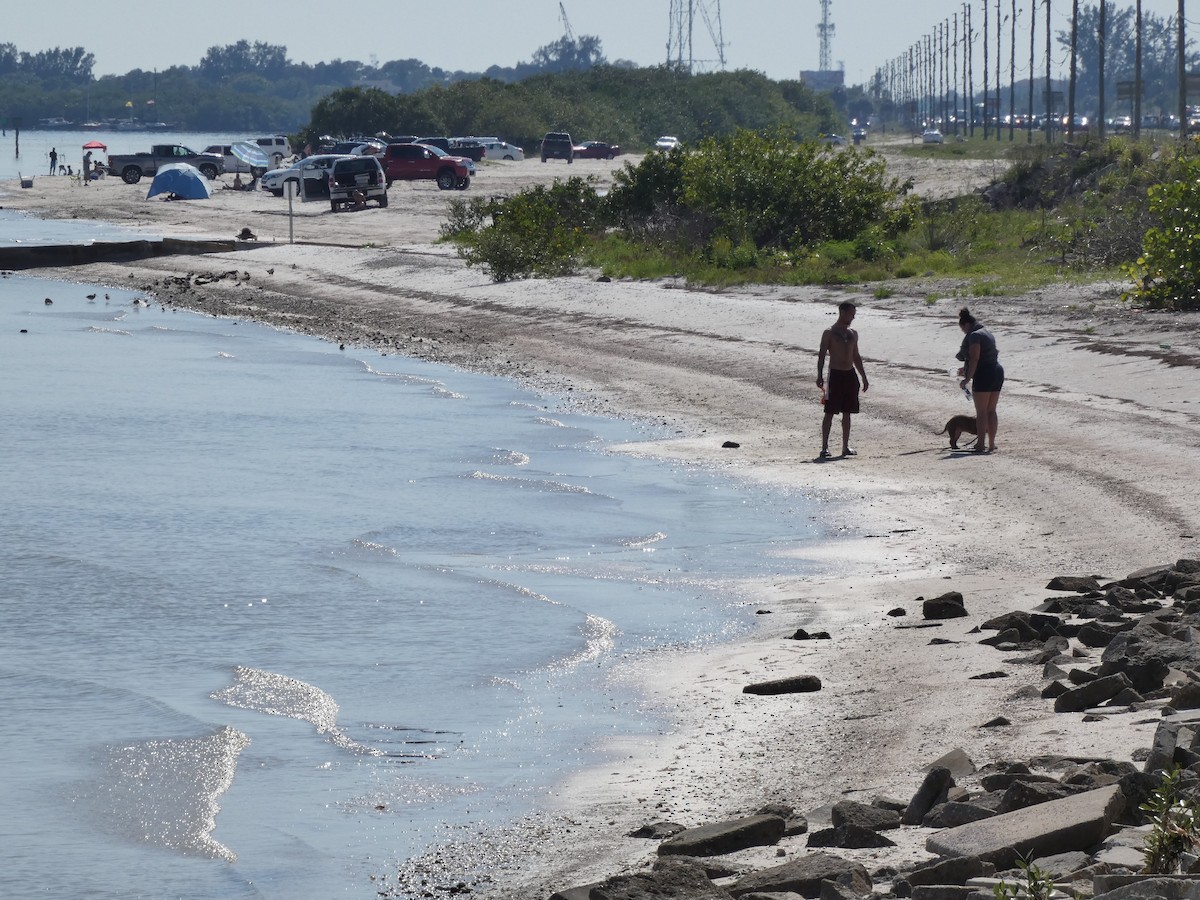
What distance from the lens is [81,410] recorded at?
24953 millimetres

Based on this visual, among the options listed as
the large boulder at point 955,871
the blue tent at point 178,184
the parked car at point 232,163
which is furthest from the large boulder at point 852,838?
the parked car at point 232,163

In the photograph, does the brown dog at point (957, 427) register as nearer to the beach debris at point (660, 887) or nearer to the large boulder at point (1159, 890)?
the beach debris at point (660, 887)

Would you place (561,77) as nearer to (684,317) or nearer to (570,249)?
(570,249)

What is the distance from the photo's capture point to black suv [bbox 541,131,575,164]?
97.8m

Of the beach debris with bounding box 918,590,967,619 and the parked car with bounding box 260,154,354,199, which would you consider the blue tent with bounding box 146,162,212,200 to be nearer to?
the parked car with bounding box 260,154,354,199

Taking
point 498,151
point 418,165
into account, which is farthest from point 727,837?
point 498,151

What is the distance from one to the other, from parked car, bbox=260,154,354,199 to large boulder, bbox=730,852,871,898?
52.7 m

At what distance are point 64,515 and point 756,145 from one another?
24.3 metres

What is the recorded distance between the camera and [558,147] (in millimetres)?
98750

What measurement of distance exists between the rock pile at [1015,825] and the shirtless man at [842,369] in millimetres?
7771

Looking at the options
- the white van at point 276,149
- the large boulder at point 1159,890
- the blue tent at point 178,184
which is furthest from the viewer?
the white van at point 276,149

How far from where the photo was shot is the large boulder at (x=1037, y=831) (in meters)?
5.53

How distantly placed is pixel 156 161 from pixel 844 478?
67.7 meters

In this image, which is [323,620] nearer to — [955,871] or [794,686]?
[794,686]
